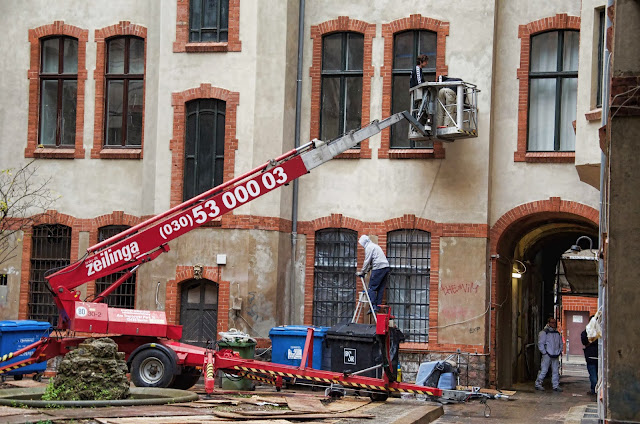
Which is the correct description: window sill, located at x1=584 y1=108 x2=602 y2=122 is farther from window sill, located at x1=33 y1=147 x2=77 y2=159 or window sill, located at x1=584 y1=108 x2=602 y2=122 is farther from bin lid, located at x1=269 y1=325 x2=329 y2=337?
window sill, located at x1=33 y1=147 x2=77 y2=159

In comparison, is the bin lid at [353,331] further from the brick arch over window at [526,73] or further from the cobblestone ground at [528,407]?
the brick arch over window at [526,73]

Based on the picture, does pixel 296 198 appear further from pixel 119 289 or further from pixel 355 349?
pixel 355 349

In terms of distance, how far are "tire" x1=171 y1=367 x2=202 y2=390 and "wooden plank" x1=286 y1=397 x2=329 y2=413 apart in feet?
6.71

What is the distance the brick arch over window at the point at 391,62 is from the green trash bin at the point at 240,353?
5.84 m

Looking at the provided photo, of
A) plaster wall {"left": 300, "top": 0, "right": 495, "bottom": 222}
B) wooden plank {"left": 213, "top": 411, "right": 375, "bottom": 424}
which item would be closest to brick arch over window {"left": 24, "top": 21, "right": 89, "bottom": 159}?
plaster wall {"left": 300, "top": 0, "right": 495, "bottom": 222}

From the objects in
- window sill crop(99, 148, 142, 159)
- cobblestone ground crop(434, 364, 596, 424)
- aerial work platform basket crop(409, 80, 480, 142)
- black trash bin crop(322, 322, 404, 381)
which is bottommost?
cobblestone ground crop(434, 364, 596, 424)

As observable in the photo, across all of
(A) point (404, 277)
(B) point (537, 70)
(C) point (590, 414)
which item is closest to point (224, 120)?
(A) point (404, 277)

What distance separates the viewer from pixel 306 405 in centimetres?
1756

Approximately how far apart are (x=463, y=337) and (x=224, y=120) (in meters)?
7.07

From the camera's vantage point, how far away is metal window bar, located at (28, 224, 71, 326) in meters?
26.1

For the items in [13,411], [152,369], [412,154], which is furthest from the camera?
[412,154]

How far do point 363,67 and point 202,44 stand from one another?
3620 millimetres

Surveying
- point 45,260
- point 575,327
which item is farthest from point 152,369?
point 575,327

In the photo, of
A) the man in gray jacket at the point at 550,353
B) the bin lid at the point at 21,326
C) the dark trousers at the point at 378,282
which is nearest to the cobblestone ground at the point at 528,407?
the man in gray jacket at the point at 550,353
